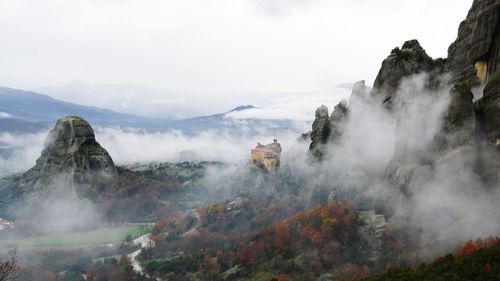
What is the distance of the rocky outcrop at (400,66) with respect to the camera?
95312 millimetres

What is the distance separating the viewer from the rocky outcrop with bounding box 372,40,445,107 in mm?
95312

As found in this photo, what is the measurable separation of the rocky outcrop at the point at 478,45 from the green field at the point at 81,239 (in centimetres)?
12494

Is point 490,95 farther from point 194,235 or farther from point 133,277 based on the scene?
point 194,235

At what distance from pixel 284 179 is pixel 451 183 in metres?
110

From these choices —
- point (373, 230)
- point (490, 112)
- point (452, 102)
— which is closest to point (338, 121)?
point (373, 230)

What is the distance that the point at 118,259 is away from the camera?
139750 millimetres

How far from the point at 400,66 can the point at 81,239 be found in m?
123

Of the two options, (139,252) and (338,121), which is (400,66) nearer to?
(338,121)

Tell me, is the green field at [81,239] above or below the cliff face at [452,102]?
below

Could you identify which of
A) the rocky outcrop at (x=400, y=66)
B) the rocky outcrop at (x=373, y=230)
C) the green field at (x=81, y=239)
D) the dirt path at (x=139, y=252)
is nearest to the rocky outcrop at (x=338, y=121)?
the rocky outcrop at (x=400, y=66)

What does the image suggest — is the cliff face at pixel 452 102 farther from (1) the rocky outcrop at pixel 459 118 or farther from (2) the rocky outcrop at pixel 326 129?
(2) the rocky outcrop at pixel 326 129

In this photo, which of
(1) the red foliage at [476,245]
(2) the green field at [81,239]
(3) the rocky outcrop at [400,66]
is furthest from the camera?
(2) the green field at [81,239]

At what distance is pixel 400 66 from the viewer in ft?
321

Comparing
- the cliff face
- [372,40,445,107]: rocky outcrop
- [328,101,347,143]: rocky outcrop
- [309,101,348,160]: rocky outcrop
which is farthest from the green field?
the cliff face
